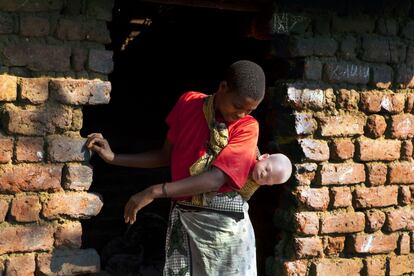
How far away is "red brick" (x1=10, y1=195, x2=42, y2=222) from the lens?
3.12m

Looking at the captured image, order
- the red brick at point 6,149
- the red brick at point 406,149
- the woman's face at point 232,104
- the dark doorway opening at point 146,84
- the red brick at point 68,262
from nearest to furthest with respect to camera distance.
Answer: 1. the woman's face at point 232,104
2. the red brick at point 6,149
3. the red brick at point 68,262
4. the red brick at point 406,149
5. the dark doorway opening at point 146,84

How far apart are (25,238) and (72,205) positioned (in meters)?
0.26

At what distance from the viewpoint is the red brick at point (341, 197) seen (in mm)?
3812

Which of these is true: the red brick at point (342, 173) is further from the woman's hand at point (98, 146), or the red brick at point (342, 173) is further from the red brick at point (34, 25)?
the red brick at point (34, 25)

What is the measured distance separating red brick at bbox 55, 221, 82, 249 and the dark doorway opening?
4.59 feet

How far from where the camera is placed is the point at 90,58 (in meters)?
3.26

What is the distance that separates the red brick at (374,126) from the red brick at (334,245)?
62 centimetres

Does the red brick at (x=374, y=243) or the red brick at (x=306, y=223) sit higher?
the red brick at (x=306, y=223)

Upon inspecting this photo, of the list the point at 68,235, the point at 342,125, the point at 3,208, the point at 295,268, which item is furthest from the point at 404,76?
the point at 3,208

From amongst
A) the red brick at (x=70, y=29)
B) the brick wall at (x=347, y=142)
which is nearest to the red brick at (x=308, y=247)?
Result: the brick wall at (x=347, y=142)

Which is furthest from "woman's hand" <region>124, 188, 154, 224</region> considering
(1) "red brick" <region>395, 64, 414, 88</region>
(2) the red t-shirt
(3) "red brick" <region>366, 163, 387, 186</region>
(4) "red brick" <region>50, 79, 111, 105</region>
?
(1) "red brick" <region>395, 64, 414, 88</region>

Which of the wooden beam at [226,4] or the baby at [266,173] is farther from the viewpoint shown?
the wooden beam at [226,4]

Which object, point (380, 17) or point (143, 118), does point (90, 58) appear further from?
point (143, 118)

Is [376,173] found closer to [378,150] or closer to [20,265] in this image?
[378,150]
